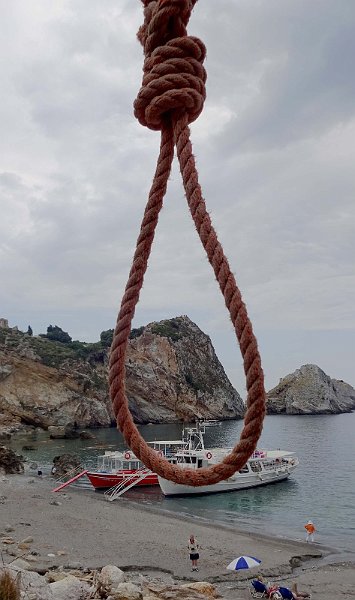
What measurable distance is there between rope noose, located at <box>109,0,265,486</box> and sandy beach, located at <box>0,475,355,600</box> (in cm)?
1460

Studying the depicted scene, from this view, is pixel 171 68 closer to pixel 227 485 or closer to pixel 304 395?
pixel 227 485

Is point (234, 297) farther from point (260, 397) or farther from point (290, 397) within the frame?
point (290, 397)

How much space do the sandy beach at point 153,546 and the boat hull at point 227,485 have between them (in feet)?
12.7

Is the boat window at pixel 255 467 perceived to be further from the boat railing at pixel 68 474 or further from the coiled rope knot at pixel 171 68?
the coiled rope knot at pixel 171 68

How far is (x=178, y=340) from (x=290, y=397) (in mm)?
41618

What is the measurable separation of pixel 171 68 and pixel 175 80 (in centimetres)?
7

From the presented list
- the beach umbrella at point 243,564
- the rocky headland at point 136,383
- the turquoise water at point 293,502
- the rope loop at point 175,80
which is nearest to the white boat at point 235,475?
the turquoise water at point 293,502

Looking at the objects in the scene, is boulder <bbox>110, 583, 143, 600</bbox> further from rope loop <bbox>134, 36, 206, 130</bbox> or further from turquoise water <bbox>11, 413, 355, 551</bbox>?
turquoise water <bbox>11, 413, 355, 551</bbox>

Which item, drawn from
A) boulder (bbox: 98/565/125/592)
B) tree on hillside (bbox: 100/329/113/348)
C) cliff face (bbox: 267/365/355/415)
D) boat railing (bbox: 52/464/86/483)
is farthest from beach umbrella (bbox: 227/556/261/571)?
cliff face (bbox: 267/365/355/415)

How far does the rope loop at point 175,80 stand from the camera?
8.34ft

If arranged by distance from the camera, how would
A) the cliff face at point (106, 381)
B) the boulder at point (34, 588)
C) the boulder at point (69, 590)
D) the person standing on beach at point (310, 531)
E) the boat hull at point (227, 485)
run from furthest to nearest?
the cliff face at point (106, 381) → the boat hull at point (227, 485) → the person standing on beach at point (310, 531) → the boulder at point (69, 590) → the boulder at point (34, 588)

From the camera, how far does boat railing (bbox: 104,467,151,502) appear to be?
31.1m

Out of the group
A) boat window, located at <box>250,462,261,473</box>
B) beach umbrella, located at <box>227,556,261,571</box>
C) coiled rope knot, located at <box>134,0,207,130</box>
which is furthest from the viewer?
boat window, located at <box>250,462,261,473</box>

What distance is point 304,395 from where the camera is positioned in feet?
463
